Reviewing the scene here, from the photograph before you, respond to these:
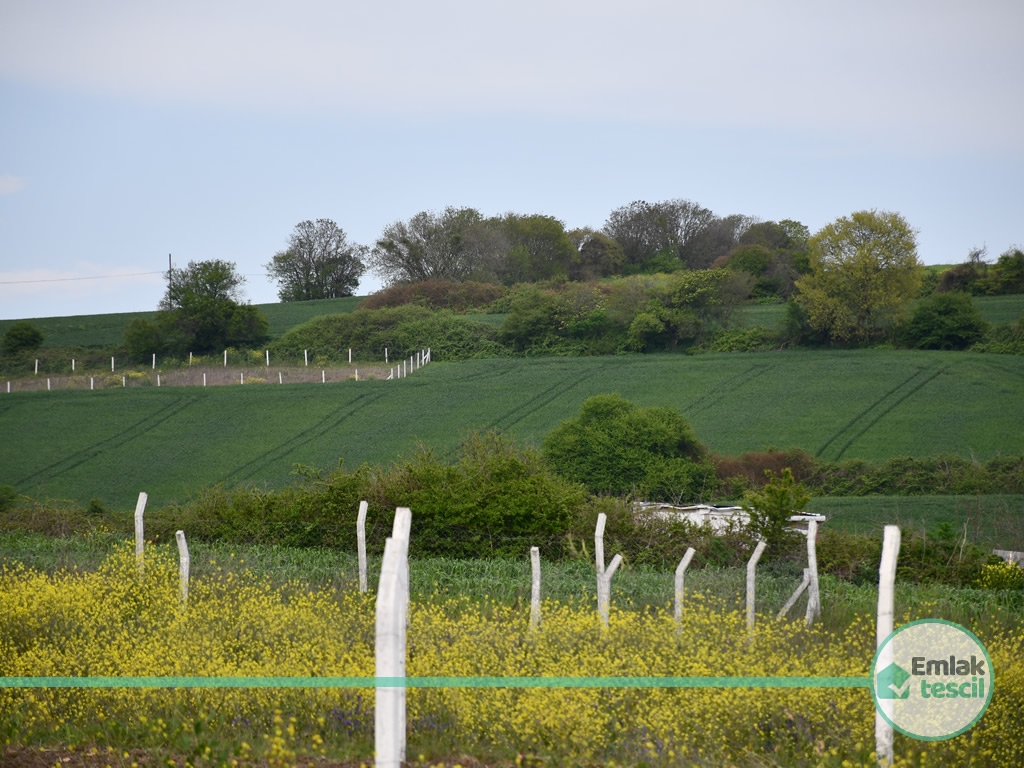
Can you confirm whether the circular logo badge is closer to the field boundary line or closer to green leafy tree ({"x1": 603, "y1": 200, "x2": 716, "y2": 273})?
the field boundary line

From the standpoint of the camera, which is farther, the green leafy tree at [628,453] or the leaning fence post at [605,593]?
the green leafy tree at [628,453]

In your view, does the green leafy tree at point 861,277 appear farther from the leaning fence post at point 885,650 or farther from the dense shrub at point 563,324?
the leaning fence post at point 885,650

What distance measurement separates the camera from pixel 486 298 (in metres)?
72.9

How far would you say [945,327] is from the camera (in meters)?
52.7

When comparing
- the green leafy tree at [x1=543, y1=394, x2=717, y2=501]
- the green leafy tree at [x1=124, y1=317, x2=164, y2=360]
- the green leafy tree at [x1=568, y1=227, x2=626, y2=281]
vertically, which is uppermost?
the green leafy tree at [x1=568, y1=227, x2=626, y2=281]

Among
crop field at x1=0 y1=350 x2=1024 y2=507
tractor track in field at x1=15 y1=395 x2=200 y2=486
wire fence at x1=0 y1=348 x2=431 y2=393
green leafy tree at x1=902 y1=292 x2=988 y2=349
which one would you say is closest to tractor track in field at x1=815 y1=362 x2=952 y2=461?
crop field at x1=0 y1=350 x2=1024 y2=507

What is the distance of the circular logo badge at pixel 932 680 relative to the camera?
21.4 ft

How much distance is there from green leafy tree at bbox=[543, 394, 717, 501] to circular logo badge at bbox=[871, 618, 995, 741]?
2013 cm

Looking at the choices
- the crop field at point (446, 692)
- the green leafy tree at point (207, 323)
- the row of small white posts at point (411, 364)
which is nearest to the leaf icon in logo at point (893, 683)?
the crop field at point (446, 692)

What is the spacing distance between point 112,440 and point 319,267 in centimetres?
5498

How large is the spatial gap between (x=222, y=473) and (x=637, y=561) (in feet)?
80.4

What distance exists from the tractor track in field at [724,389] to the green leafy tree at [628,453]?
12.2 m

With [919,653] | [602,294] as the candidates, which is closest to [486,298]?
[602,294]

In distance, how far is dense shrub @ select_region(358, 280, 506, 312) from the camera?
71625 millimetres
